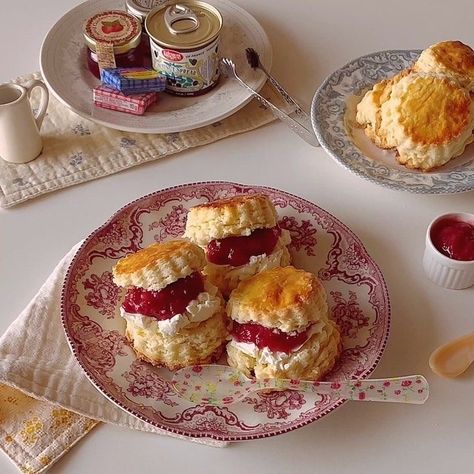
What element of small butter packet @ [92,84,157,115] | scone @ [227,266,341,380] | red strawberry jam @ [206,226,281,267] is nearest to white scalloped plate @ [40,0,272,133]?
small butter packet @ [92,84,157,115]

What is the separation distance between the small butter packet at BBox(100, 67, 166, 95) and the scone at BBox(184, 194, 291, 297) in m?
0.43

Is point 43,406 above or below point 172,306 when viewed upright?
below

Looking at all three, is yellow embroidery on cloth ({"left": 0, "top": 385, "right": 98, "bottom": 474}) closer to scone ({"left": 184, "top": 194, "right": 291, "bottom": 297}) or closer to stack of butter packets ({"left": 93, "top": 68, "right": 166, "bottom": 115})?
scone ({"left": 184, "top": 194, "right": 291, "bottom": 297})

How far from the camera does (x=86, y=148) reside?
140 cm

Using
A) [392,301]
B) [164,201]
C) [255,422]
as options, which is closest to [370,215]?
[392,301]

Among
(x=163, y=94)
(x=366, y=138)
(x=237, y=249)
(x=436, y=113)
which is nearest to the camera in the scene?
(x=237, y=249)

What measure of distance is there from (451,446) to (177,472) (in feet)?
1.17

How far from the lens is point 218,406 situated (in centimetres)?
100

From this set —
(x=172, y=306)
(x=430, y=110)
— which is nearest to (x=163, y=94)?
(x=430, y=110)

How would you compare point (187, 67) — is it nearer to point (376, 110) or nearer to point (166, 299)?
point (376, 110)

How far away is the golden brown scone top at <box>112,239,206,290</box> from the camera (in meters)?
0.97

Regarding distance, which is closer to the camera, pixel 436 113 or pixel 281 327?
pixel 281 327

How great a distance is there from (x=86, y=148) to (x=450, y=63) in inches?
25.7

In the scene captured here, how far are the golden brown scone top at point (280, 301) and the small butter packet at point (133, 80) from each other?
21.9 inches
